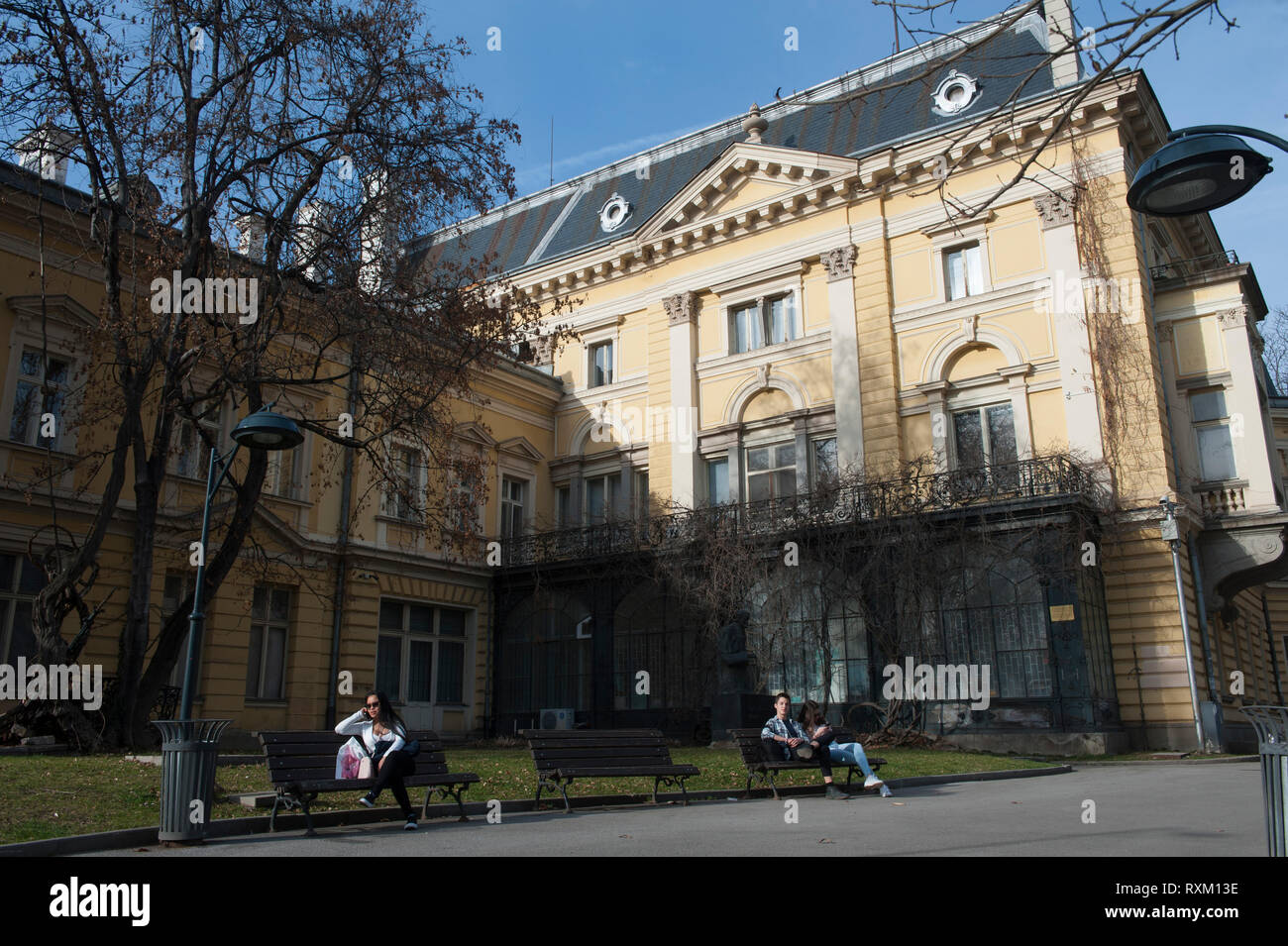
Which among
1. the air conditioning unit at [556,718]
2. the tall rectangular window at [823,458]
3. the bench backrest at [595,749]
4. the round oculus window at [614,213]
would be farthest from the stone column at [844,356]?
the bench backrest at [595,749]

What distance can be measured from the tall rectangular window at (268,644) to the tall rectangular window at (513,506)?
25.6 ft

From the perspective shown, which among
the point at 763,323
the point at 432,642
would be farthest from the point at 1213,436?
the point at 432,642

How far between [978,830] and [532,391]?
83.9 feet

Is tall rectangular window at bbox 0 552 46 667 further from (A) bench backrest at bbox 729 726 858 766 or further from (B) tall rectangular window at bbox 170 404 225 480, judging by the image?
(A) bench backrest at bbox 729 726 858 766

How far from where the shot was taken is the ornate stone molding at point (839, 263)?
28469 mm

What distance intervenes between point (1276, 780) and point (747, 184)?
26.9 m

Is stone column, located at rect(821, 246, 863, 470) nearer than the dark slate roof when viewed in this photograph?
Yes

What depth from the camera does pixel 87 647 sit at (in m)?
20.6

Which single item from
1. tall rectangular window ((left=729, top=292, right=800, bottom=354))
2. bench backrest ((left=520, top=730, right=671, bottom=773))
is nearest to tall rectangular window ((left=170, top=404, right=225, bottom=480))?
bench backrest ((left=520, top=730, right=671, bottom=773))

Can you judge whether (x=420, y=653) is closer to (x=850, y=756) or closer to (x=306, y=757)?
(x=850, y=756)

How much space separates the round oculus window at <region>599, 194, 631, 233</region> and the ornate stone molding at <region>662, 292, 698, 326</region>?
5.09 m

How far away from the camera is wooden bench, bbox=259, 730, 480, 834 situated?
912cm
